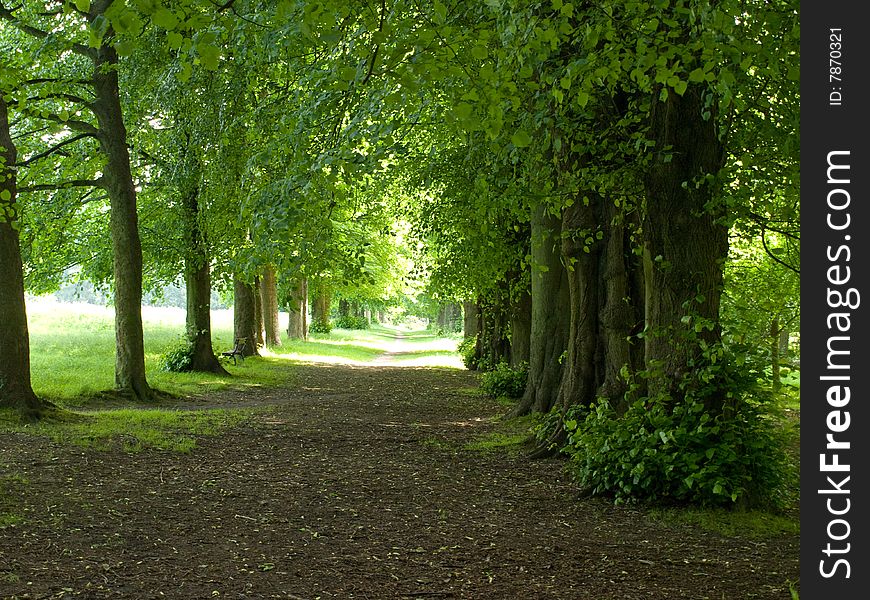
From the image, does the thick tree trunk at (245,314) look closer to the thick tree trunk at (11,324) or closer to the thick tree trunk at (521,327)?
the thick tree trunk at (521,327)

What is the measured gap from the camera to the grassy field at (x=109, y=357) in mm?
15742

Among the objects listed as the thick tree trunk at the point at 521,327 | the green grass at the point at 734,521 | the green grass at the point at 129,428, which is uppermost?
the thick tree trunk at the point at 521,327

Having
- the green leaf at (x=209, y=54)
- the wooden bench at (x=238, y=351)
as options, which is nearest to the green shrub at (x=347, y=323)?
the wooden bench at (x=238, y=351)

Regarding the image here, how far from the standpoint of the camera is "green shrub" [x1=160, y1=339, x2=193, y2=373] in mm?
19156

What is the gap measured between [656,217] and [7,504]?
5.87m

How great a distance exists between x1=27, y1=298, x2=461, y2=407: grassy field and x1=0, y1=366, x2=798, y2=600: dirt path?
5.38 m

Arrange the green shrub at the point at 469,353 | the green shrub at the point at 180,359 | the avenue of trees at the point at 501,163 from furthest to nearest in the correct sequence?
the green shrub at the point at 469,353 < the green shrub at the point at 180,359 < the avenue of trees at the point at 501,163

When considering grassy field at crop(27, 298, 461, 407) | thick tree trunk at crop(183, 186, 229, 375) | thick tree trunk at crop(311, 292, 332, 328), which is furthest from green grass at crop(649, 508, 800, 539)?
thick tree trunk at crop(311, 292, 332, 328)

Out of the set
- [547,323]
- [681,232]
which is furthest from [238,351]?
[681,232]

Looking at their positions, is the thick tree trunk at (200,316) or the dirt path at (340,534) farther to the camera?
the thick tree trunk at (200,316)

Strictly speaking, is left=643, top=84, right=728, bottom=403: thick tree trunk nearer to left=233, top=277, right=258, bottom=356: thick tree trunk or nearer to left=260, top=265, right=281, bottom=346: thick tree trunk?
left=233, top=277, right=258, bottom=356: thick tree trunk

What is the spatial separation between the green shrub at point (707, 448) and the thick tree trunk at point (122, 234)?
31.4 ft

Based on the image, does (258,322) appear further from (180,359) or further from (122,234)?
(122,234)

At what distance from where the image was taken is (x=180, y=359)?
63.3 feet
